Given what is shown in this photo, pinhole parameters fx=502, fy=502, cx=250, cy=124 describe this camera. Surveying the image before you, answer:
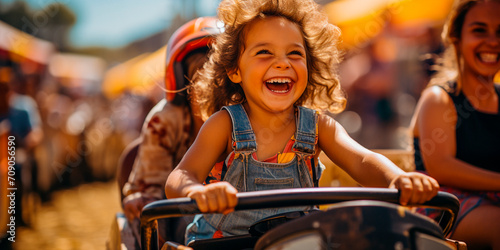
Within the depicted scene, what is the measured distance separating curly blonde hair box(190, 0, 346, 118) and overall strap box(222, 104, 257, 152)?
0.85 feet

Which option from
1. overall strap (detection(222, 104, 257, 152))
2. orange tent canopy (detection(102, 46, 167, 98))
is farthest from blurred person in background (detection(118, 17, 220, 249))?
orange tent canopy (detection(102, 46, 167, 98))

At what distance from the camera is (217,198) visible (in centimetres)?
120

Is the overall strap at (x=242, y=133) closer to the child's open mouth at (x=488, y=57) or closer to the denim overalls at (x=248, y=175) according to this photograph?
the denim overalls at (x=248, y=175)

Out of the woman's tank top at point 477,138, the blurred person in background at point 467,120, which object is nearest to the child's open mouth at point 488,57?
the blurred person in background at point 467,120

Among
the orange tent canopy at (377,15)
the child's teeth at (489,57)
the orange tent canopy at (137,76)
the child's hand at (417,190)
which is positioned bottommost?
the child's hand at (417,190)

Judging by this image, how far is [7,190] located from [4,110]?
1002 millimetres

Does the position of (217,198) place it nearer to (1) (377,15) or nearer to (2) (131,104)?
(1) (377,15)

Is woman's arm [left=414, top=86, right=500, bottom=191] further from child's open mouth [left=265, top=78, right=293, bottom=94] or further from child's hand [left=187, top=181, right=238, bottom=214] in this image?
child's hand [left=187, top=181, right=238, bottom=214]

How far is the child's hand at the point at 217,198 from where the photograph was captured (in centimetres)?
119

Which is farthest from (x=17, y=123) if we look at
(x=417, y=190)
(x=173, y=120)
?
(x=417, y=190)

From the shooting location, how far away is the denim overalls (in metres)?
1.67

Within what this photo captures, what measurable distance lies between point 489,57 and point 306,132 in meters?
1.06

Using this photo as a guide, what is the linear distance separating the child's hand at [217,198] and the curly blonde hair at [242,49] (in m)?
0.84

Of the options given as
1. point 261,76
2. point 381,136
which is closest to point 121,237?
point 261,76
